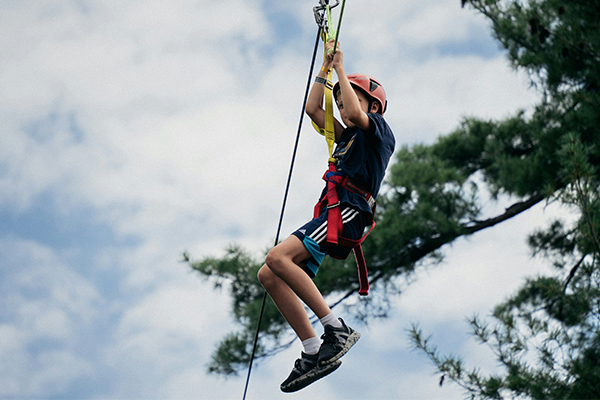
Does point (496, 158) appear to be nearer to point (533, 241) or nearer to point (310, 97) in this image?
point (533, 241)

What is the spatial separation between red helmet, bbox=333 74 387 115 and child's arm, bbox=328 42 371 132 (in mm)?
183

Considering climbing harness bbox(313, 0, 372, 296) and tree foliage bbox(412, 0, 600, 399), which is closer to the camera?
climbing harness bbox(313, 0, 372, 296)

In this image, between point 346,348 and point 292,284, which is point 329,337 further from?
point 292,284

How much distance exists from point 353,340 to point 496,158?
4956 millimetres

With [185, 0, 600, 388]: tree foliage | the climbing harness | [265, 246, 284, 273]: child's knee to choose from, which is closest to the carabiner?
the climbing harness

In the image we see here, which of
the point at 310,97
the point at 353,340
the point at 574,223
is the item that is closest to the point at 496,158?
the point at 574,223

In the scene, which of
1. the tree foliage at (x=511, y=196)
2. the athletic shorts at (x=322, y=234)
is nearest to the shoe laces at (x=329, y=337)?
the athletic shorts at (x=322, y=234)

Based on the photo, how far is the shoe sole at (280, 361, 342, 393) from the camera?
244cm

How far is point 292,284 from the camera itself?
7.96 ft

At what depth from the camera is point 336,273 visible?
22.1 ft

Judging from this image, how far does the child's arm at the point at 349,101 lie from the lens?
8.04ft

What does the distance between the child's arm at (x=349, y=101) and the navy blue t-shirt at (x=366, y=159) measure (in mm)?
52

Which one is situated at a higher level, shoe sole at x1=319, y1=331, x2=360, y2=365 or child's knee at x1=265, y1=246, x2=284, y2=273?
child's knee at x1=265, y1=246, x2=284, y2=273

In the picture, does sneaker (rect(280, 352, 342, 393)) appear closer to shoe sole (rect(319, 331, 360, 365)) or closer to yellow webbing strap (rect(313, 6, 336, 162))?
shoe sole (rect(319, 331, 360, 365))
